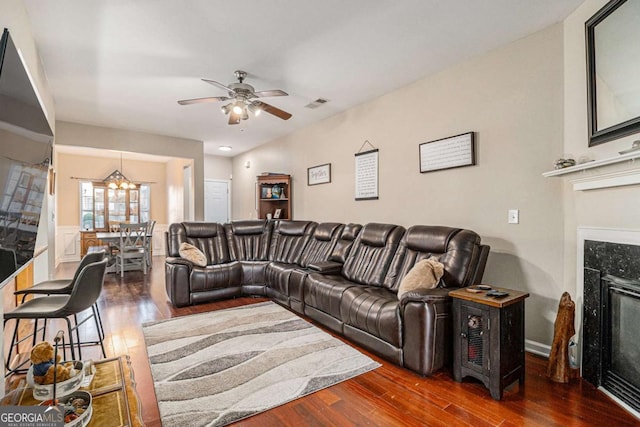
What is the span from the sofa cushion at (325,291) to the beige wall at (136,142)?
147 inches

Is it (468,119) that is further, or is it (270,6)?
(468,119)

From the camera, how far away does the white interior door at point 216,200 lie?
305 inches

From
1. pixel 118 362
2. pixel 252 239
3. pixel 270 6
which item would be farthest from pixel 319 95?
pixel 118 362

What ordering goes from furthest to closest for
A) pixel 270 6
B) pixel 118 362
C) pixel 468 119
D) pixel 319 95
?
pixel 319 95, pixel 468 119, pixel 270 6, pixel 118 362

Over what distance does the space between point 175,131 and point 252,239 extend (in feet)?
8.37

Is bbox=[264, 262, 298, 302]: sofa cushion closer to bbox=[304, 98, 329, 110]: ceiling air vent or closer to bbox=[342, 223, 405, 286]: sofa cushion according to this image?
bbox=[342, 223, 405, 286]: sofa cushion

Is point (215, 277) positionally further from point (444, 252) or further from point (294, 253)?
point (444, 252)

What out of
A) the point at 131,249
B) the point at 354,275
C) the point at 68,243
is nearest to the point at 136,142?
the point at 131,249

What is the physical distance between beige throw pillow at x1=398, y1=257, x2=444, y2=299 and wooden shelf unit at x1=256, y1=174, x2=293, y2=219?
354 cm

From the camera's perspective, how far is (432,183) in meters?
3.40

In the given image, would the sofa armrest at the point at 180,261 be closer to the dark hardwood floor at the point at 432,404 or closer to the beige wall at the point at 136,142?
the dark hardwood floor at the point at 432,404

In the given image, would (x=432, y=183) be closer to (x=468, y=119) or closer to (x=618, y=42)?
(x=468, y=119)

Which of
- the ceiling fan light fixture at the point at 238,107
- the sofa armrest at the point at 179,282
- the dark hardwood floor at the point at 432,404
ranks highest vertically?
the ceiling fan light fixture at the point at 238,107

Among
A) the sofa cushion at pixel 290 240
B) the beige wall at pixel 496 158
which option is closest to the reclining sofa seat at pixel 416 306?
the beige wall at pixel 496 158
